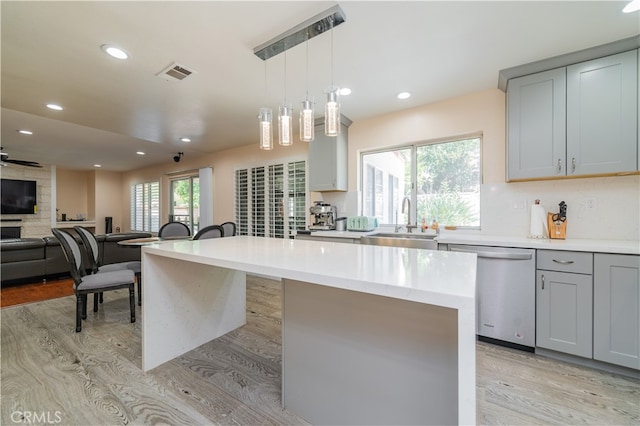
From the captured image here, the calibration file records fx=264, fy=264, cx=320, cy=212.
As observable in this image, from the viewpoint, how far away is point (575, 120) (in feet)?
7.20

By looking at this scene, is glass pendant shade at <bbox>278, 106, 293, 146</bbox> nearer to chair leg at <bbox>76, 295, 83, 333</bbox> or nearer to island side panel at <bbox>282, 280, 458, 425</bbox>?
island side panel at <bbox>282, 280, 458, 425</bbox>

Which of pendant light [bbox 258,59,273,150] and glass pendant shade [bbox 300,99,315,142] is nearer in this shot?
glass pendant shade [bbox 300,99,315,142]

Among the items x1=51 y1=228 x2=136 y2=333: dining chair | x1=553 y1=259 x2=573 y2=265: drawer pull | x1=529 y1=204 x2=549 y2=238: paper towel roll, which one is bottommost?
x1=51 y1=228 x2=136 y2=333: dining chair

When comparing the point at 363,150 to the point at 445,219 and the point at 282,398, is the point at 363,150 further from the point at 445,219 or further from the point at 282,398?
the point at 282,398

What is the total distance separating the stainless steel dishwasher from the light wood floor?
0.41 feet

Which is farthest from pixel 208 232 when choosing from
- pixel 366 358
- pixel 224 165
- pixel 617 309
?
pixel 617 309

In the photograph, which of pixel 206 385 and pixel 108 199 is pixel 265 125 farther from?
pixel 108 199

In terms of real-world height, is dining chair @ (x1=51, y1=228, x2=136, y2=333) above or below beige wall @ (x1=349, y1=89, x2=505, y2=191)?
below

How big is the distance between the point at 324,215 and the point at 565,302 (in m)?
2.55

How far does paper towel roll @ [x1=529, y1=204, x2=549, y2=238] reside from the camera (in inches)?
96.7

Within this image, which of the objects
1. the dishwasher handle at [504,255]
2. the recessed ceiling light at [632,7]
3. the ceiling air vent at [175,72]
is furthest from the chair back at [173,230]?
the recessed ceiling light at [632,7]

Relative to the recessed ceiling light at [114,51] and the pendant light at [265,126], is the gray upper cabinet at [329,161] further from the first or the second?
the recessed ceiling light at [114,51]

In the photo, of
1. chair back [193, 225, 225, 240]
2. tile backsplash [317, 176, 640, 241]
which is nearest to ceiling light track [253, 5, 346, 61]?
chair back [193, 225, 225, 240]

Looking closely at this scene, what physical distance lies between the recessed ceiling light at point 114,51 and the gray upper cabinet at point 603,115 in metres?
3.64
